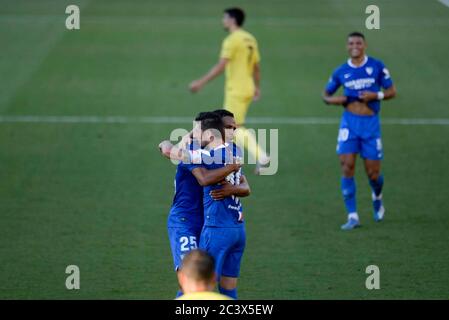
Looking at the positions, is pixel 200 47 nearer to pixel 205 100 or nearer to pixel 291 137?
pixel 205 100

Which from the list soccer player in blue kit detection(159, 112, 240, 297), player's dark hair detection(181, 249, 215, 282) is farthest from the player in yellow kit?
player's dark hair detection(181, 249, 215, 282)

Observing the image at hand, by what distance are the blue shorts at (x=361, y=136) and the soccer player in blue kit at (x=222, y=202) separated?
4.41m

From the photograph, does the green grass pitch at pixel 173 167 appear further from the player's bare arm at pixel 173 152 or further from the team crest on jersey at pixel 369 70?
→ the player's bare arm at pixel 173 152

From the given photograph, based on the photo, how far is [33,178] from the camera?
51.4ft

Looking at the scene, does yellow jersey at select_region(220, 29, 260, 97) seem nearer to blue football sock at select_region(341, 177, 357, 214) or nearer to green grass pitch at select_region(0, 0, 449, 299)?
green grass pitch at select_region(0, 0, 449, 299)

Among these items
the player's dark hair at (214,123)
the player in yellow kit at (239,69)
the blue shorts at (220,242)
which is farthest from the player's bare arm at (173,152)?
the player in yellow kit at (239,69)

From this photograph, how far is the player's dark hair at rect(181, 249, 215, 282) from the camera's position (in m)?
6.41

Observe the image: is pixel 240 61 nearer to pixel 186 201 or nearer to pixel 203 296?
pixel 186 201

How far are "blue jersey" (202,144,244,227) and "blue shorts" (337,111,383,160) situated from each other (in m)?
4.43

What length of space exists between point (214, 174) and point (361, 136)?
4.86m

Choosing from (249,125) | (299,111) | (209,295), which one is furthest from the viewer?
(299,111)

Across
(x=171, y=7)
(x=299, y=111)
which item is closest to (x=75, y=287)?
(x=299, y=111)
